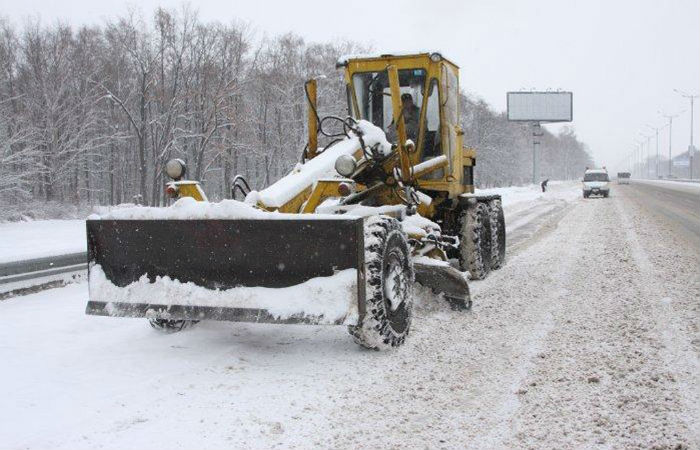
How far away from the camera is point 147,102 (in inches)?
1368

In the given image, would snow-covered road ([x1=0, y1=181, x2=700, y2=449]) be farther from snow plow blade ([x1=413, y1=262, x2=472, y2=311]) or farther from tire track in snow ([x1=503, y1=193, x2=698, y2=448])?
snow plow blade ([x1=413, y1=262, x2=472, y2=311])


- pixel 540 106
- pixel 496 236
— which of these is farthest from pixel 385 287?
pixel 540 106

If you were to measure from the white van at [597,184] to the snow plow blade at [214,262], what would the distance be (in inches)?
1241

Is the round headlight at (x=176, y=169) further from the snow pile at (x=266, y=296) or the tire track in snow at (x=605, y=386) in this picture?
the tire track in snow at (x=605, y=386)

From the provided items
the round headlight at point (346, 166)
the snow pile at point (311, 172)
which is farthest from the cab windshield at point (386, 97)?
the round headlight at point (346, 166)

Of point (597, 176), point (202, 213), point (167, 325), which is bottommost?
point (167, 325)

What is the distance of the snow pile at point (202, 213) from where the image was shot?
4.36 meters

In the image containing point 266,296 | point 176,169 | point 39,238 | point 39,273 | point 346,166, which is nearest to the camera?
point 266,296

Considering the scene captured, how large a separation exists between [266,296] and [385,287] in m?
0.93

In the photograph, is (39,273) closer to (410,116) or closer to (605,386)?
(410,116)

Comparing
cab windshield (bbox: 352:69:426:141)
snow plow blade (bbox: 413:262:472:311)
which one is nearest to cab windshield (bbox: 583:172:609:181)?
cab windshield (bbox: 352:69:426:141)

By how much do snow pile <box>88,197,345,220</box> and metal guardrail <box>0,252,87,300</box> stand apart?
3.05m

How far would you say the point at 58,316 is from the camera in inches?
239

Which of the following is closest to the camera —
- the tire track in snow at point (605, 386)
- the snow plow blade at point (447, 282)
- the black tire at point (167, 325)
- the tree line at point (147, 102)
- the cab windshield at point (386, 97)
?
the tire track in snow at point (605, 386)
